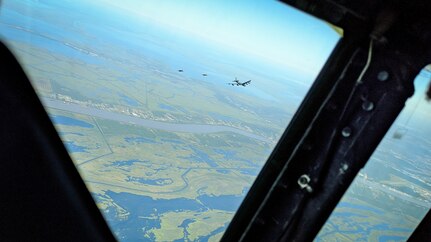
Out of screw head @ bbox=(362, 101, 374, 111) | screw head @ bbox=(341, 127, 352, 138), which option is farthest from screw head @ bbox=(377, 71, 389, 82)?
screw head @ bbox=(341, 127, 352, 138)

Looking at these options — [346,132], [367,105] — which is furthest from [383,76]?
[346,132]

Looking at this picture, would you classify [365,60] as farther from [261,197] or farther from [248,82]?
[248,82]

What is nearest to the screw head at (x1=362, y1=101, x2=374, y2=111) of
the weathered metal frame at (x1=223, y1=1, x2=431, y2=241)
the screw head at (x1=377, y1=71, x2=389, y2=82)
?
the weathered metal frame at (x1=223, y1=1, x2=431, y2=241)

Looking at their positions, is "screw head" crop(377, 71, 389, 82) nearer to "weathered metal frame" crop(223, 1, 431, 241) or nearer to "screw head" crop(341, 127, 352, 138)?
"weathered metal frame" crop(223, 1, 431, 241)

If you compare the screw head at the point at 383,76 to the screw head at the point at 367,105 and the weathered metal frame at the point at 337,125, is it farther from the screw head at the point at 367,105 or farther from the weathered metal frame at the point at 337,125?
the screw head at the point at 367,105

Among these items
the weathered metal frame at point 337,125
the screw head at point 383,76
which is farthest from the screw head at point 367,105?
the screw head at point 383,76

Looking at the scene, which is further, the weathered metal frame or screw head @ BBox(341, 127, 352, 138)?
screw head @ BBox(341, 127, 352, 138)

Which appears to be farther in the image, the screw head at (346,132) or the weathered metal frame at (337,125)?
the screw head at (346,132)

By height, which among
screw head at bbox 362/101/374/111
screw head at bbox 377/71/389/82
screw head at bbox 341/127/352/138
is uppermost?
screw head at bbox 377/71/389/82

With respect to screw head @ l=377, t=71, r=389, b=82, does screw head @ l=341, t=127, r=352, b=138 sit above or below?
below

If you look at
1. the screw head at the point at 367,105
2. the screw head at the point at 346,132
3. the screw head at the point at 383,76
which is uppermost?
the screw head at the point at 383,76

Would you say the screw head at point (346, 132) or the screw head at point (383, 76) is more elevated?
the screw head at point (383, 76)
